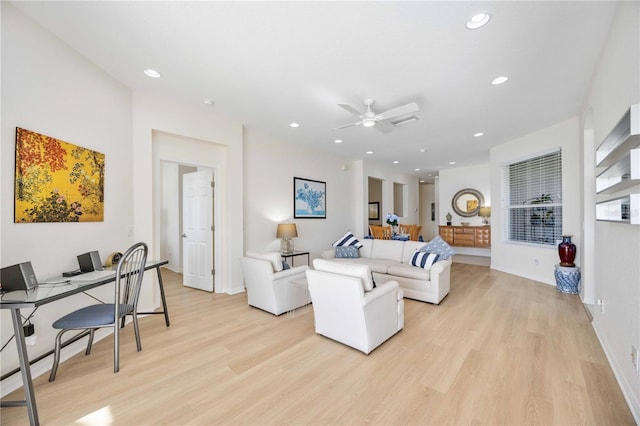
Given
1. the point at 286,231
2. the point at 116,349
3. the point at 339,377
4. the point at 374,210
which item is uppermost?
the point at 374,210

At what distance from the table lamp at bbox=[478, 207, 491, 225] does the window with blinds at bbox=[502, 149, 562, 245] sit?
1.86 metres

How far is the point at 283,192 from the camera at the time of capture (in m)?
5.24

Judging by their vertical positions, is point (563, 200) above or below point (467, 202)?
below

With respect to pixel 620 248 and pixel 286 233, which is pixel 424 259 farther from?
pixel 286 233

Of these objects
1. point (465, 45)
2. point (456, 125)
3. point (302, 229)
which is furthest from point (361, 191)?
point (465, 45)

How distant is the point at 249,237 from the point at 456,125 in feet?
13.1

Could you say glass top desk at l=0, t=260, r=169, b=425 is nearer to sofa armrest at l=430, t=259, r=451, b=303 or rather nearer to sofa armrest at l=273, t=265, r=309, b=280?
sofa armrest at l=273, t=265, r=309, b=280

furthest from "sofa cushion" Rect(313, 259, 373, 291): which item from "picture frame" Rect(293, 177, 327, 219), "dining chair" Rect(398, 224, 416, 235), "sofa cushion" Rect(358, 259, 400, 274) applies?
"dining chair" Rect(398, 224, 416, 235)

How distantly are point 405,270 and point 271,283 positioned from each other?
2012mm

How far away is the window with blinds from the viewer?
187 inches

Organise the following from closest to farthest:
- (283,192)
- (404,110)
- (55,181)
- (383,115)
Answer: (55,181), (404,110), (383,115), (283,192)

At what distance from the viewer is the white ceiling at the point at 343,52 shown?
1946mm

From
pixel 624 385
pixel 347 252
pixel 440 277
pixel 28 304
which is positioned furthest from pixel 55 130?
pixel 624 385

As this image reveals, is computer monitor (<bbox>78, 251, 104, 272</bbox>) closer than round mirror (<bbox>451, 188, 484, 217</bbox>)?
Yes
